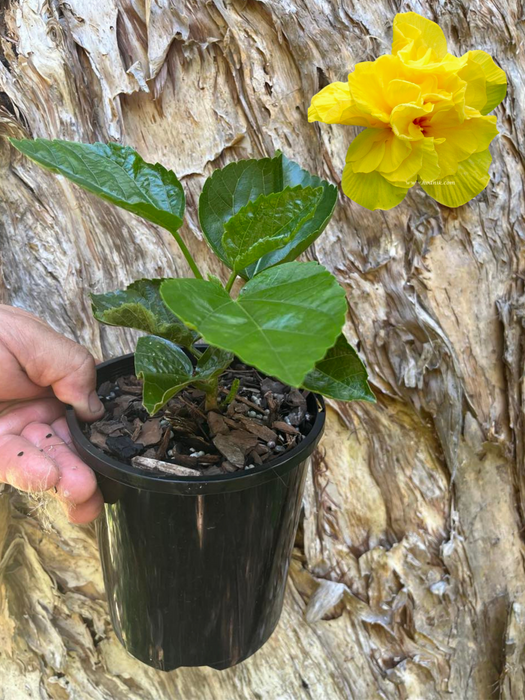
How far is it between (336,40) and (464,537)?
36.2 inches

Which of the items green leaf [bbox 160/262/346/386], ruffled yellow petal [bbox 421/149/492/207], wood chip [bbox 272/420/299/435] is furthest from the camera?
ruffled yellow petal [bbox 421/149/492/207]

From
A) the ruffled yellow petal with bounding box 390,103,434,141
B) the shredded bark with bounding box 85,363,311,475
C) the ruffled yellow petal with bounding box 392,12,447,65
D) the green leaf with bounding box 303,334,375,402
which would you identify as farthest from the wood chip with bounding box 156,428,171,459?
the ruffled yellow petal with bounding box 392,12,447,65

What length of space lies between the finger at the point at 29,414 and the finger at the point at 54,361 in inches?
3.5

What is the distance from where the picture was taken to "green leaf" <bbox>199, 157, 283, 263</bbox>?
2.41 feet

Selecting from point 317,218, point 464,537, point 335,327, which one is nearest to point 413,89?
point 317,218

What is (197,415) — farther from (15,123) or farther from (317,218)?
(15,123)

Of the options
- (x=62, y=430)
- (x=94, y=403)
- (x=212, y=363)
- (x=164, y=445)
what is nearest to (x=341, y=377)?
(x=212, y=363)

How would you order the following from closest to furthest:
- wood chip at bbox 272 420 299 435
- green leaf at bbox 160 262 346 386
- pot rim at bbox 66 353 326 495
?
1. green leaf at bbox 160 262 346 386
2. pot rim at bbox 66 353 326 495
3. wood chip at bbox 272 420 299 435

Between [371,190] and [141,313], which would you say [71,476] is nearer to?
[141,313]

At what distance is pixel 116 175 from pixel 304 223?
220 millimetres

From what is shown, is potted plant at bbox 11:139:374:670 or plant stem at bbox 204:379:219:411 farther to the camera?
plant stem at bbox 204:379:219:411

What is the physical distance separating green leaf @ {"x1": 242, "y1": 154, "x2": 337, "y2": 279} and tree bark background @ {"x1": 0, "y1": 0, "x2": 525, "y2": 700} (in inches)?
10.6

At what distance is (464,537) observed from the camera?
1.13m

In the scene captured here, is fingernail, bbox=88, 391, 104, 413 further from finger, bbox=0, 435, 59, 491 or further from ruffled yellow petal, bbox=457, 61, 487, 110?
ruffled yellow petal, bbox=457, 61, 487, 110
